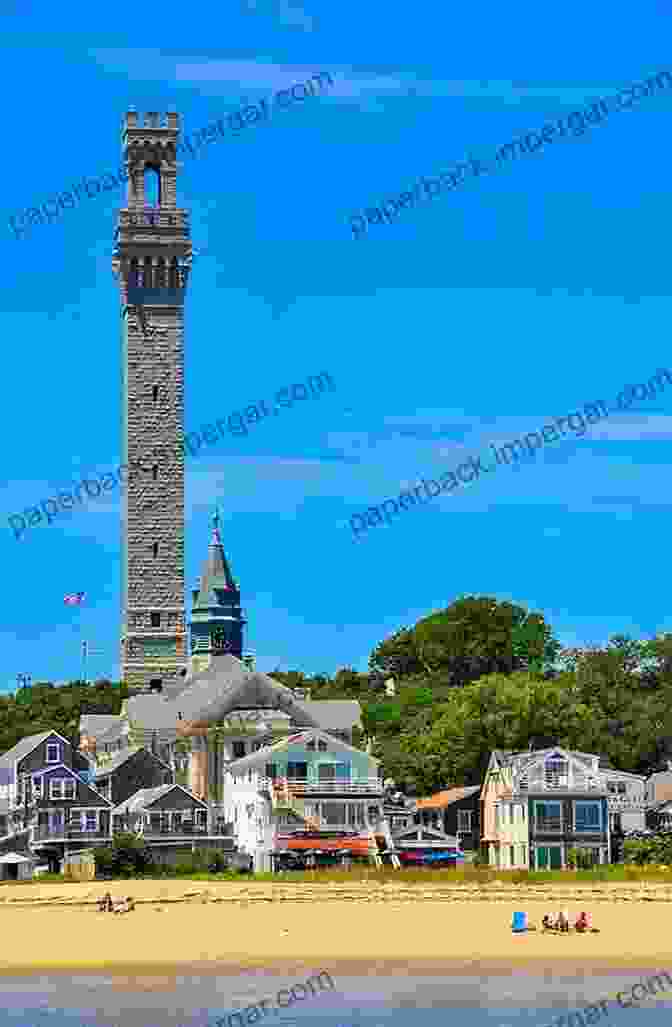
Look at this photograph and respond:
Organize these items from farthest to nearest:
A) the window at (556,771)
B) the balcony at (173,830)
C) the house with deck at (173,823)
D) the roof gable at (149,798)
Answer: the roof gable at (149,798), the balcony at (173,830), the house with deck at (173,823), the window at (556,771)

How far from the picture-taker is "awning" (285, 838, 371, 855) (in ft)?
306

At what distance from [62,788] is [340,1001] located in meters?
43.8

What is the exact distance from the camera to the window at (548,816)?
94500 mm

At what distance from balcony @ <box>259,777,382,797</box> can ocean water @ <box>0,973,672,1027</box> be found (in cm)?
3188

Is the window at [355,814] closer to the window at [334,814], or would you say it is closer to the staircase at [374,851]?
the window at [334,814]

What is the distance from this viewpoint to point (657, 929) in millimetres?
72312

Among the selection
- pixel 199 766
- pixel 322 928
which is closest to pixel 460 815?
pixel 199 766

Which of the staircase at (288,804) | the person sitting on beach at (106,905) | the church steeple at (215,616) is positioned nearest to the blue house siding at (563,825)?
the staircase at (288,804)

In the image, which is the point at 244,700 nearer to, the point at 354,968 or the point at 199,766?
the point at 199,766

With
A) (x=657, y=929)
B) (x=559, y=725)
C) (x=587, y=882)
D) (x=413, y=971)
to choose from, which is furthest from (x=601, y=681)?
(x=413, y=971)

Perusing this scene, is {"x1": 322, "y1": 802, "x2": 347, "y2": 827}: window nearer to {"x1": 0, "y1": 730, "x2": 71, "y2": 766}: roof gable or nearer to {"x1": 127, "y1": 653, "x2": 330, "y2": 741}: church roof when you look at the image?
{"x1": 127, "y1": 653, "x2": 330, "y2": 741}: church roof

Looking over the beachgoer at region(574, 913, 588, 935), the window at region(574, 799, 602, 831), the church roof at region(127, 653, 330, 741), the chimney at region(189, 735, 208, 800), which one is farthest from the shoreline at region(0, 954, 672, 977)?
the church roof at region(127, 653, 330, 741)

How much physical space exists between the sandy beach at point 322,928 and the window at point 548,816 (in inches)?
495

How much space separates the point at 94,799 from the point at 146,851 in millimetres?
A: 9730
